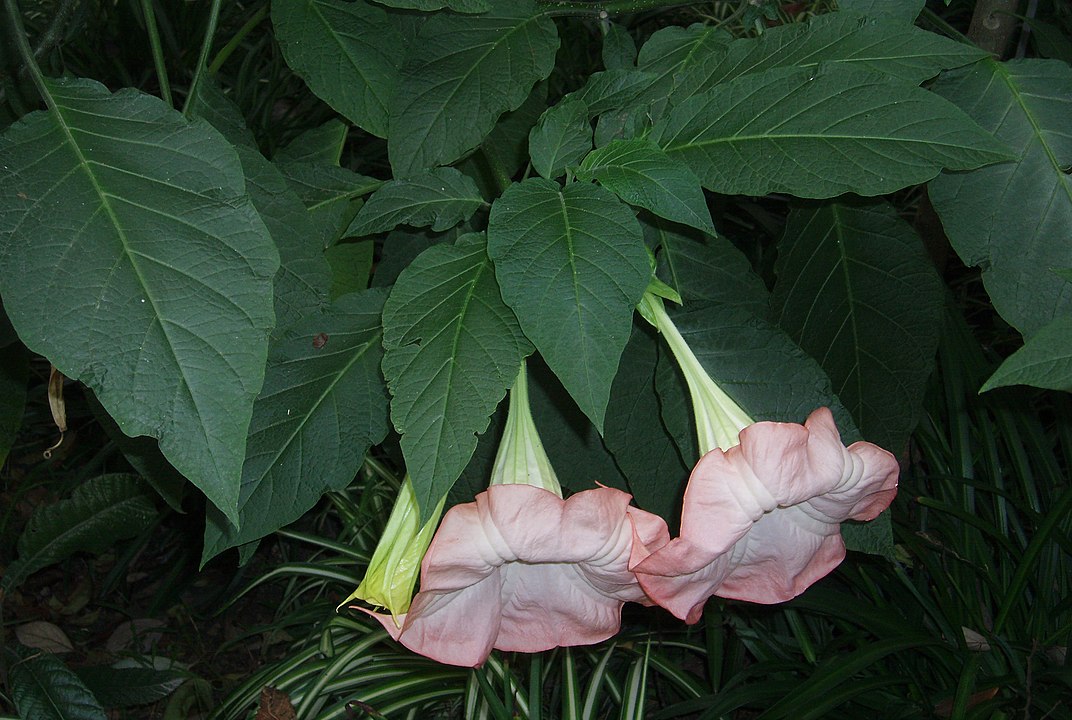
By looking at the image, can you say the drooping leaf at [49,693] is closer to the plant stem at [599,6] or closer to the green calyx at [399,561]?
the green calyx at [399,561]

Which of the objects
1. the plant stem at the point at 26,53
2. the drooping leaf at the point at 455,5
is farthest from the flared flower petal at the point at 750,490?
the plant stem at the point at 26,53

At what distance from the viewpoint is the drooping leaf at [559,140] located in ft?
2.49

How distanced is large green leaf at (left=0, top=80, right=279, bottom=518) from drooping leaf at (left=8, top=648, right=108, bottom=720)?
1207 mm

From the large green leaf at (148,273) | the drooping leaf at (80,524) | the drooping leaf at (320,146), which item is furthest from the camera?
the drooping leaf at (80,524)

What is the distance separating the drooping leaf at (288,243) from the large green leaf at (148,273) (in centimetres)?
12

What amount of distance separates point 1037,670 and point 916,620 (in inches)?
8.5

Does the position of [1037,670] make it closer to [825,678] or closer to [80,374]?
[825,678]

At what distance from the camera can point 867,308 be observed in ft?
3.29

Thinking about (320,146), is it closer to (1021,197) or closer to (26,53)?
(26,53)

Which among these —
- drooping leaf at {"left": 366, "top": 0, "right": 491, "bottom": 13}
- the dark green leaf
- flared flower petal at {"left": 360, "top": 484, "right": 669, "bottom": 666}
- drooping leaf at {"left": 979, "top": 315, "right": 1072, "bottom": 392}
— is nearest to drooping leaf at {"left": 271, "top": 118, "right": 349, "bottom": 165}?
the dark green leaf

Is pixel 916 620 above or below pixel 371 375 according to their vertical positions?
below

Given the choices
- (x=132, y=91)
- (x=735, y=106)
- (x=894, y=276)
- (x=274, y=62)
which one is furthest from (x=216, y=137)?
(x=274, y=62)

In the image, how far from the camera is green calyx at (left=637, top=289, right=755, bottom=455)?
733 mm

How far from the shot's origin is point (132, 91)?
687 mm
